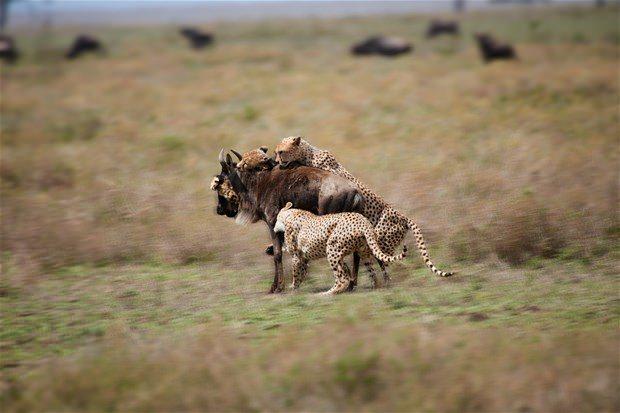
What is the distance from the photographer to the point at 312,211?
8750 mm

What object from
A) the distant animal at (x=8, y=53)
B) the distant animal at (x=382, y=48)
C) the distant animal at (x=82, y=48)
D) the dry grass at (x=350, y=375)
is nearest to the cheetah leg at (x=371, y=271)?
the dry grass at (x=350, y=375)

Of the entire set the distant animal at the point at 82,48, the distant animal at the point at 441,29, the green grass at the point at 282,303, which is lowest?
the green grass at the point at 282,303

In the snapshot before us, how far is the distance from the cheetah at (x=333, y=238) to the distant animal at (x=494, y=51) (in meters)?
21.6

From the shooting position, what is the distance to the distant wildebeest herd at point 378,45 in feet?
96.3

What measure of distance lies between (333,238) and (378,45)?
2576 cm

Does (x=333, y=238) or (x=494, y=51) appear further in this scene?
(x=494, y=51)

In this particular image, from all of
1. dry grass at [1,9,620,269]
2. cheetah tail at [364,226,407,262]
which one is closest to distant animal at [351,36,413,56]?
dry grass at [1,9,620,269]

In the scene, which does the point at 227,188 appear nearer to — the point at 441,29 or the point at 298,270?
the point at 298,270

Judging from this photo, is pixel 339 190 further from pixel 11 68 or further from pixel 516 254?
pixel 11 68

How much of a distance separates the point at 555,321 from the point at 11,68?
33.3 metres

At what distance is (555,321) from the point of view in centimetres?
731

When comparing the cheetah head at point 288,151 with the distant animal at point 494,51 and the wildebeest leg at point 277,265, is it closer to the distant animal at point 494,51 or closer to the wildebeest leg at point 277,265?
the wildebeest leg at point 277,265

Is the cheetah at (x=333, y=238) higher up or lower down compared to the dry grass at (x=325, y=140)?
higher up

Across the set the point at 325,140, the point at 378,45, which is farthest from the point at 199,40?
the point at 325,140
